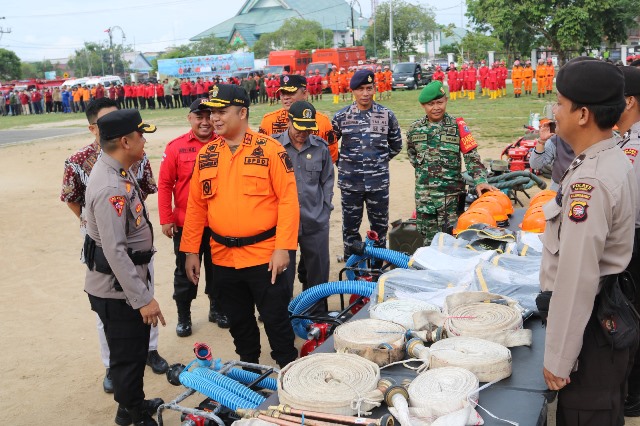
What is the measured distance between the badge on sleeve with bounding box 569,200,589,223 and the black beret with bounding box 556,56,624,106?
15.7 inches

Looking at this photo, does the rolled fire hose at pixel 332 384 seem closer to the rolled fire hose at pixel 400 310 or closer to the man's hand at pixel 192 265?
the rolled fire hose at pixel 400 310

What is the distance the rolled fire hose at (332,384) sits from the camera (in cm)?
248

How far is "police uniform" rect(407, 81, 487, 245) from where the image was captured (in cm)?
568

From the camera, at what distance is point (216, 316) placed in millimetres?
5828

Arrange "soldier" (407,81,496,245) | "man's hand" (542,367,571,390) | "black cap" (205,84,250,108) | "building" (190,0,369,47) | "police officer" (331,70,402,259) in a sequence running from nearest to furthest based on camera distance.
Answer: "man's hand" (542,367,571,390), "black cap" (205,84,250,108), "soldier" (407,81,496,245), "police officer" (331,70,402,259), "building" (190,0,369,47)

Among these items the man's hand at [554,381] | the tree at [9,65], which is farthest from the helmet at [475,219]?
the tree at [9,65]

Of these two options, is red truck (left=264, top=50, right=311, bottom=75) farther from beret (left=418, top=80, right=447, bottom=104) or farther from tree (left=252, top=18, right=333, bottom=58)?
tree (left=252, top=18, right=333, bottom=58)

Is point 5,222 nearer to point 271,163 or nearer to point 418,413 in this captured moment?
point 271,163

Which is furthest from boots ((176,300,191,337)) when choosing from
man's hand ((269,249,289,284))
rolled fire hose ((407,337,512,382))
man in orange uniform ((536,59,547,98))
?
man in orange uniform ((536,59,547,98))

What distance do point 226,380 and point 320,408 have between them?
33.2 inches

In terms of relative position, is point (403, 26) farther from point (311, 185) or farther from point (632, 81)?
point (632, 81)

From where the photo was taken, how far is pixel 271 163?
397 centimetres

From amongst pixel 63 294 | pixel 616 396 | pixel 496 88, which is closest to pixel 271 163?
pixel 616 396

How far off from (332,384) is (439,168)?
3480 mm
